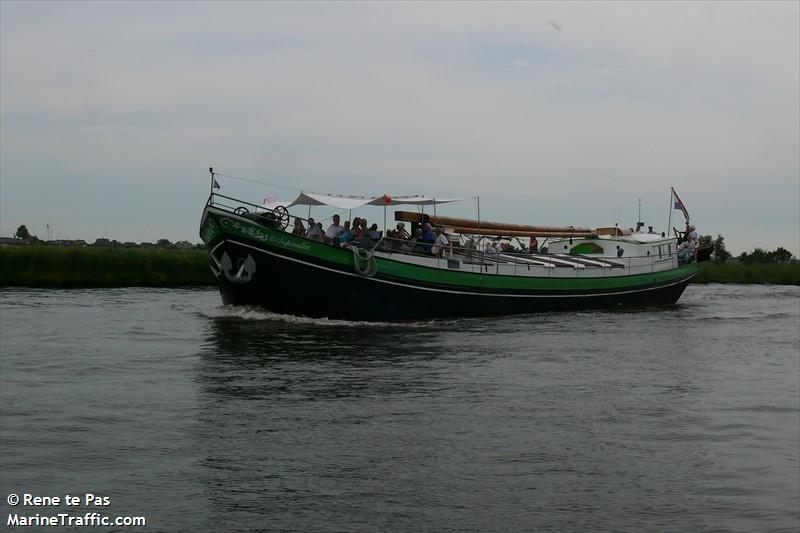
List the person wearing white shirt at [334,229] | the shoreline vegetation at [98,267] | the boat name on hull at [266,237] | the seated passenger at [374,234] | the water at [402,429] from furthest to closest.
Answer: the shoreline vegetation at [98,267] → the person wearing white shirt at [334,229] → the seated passenger at [374,234] → the boat name on hull at [266,237] → the water at [402,429]

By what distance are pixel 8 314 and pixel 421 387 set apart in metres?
16.0

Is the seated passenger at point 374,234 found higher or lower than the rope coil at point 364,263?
higher

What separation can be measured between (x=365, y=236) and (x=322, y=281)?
2.16 m

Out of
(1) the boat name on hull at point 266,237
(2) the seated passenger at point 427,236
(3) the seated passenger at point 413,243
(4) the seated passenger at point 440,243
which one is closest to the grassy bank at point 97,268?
(1) the boat name on hull at point 266,237

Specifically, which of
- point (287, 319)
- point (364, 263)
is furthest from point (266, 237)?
point (364, 263)

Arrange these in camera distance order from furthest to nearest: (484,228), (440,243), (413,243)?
1. (484,228)
2. (440,243)
3. (413,243)

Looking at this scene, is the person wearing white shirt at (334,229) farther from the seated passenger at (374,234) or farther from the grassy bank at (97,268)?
the grassy bank at (97,268)

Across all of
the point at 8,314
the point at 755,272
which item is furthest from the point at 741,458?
the point at 755,272

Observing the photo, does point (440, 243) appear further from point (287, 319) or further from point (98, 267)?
point (98, 267)

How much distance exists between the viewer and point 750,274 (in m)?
62.7

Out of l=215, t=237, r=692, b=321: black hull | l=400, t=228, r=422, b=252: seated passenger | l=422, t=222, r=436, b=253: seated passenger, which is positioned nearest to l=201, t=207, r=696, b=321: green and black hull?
l=215, t=237, r=692, b=321: black hull

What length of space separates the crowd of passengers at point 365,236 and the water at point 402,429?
4.02 meters

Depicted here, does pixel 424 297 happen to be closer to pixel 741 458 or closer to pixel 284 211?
pixel 284 211

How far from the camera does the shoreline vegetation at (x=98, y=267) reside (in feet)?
136
